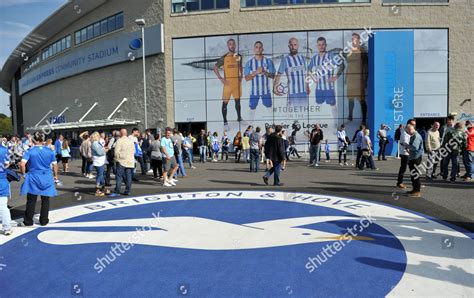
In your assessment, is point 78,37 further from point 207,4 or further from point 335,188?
point 335,188

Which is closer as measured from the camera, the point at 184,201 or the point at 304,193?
the point at 184,201

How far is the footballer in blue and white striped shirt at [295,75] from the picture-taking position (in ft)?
74.2

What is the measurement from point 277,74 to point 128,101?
1105 cm

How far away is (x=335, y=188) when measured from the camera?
9.95m

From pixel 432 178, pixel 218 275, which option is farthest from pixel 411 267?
pixel 432 178

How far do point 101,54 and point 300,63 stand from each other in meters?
15.3

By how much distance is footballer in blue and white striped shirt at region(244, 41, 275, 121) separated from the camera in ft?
75.0

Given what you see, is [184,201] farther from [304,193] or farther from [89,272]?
[89,272]

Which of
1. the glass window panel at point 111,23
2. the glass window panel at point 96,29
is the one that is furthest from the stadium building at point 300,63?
the glass window panel at point 96,29

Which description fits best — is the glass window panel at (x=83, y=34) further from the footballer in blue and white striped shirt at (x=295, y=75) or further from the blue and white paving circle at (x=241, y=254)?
the blue and white paving circle at (x=241, y=254)

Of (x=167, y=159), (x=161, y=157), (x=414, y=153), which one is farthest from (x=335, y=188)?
(x=161, y=157)

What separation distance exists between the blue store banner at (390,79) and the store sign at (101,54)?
45.5 feet

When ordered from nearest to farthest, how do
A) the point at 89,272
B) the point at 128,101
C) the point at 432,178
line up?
the point at 89,272, the point at 432,178, the point at 128,101

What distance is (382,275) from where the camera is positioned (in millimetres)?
4098
